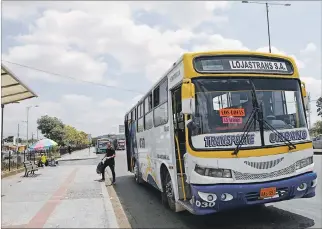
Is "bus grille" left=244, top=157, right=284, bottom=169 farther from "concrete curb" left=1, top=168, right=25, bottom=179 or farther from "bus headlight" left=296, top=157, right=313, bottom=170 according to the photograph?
"concrete curb" left=1, top=168, right=25, bottom=179

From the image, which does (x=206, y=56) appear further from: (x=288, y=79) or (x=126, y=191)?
(x=126, y=191)

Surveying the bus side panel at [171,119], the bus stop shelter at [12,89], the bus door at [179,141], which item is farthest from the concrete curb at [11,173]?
the bus door at [179,141]

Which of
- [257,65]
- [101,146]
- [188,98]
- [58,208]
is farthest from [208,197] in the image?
[101,146]

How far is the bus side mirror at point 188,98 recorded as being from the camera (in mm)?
6129

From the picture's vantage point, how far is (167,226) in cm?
724

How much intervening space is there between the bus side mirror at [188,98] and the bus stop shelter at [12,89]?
20.9 ft

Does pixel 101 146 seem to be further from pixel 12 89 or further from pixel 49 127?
pixel 12 89

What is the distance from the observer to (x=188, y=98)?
6.18 metres

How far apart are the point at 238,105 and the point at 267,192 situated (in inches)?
62.4

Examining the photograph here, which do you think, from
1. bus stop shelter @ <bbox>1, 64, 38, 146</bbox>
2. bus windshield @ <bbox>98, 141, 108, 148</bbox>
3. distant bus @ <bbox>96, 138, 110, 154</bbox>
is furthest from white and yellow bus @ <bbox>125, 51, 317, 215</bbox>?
bus windshield @ <bbox>98, 141, 108, 148</bbox>

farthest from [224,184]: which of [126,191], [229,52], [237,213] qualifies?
[126,191]

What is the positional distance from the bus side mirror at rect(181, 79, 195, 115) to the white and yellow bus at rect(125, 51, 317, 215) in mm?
17

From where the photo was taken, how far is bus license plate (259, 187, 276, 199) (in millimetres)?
6191

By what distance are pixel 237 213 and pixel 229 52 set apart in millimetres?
3379
